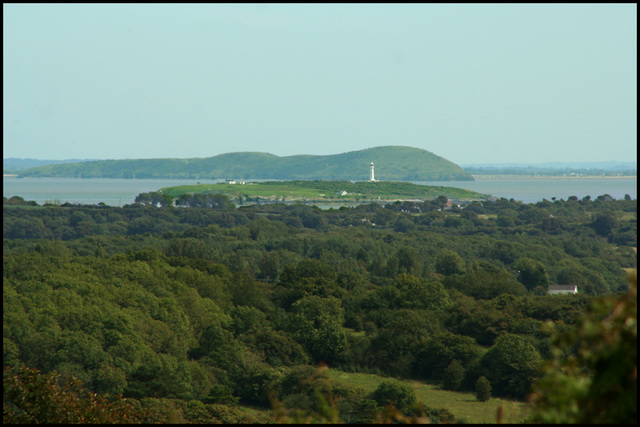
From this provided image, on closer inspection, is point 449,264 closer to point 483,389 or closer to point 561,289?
point 561,289

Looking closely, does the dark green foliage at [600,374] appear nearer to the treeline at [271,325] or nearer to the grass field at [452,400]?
the treeline at [271,325]

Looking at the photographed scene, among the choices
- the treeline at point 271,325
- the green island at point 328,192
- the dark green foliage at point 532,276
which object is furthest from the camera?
the green island at point 328,192

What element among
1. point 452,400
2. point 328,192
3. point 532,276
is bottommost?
point 328,192

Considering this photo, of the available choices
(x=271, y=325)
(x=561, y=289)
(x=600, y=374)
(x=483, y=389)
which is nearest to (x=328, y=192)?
(x=561, y=289)

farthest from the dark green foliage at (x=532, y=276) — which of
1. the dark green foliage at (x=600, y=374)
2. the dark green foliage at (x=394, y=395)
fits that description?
the dark green foliage at (x=600, y=374)

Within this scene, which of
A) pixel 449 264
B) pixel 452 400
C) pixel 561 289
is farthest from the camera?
pixel 449 264

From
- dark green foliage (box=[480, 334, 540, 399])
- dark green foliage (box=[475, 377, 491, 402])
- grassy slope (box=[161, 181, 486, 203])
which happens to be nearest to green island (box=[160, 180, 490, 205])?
grassy slope (box=[161, 181, 486, 203])

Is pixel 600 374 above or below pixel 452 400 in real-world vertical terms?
above
